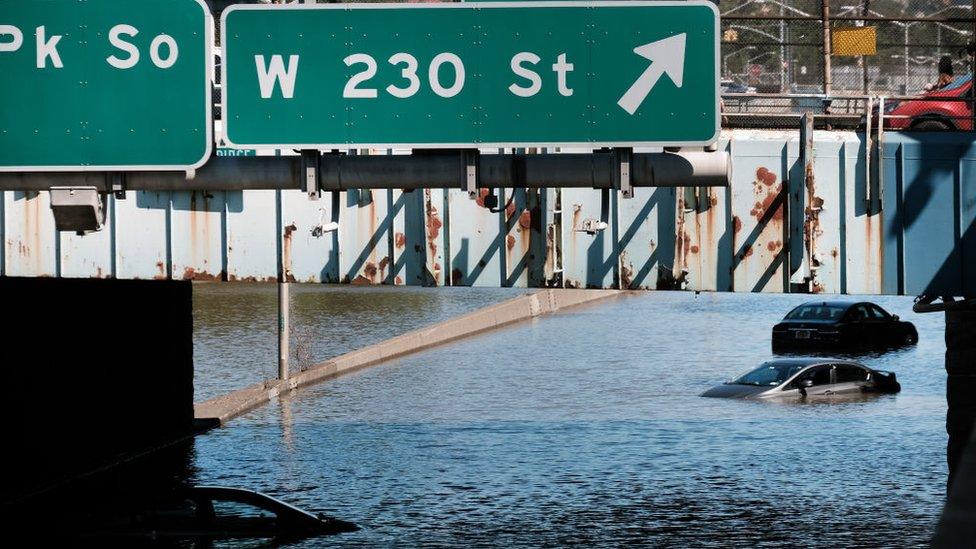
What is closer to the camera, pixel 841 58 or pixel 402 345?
pixel 841 58

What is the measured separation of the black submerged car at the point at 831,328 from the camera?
4797 cm

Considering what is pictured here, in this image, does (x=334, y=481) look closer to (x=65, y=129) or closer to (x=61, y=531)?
(x=61, y=531)

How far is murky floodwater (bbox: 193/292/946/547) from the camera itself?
24125mm

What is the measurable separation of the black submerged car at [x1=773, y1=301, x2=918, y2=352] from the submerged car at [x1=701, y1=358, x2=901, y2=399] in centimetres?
948

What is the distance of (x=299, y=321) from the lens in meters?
59.1

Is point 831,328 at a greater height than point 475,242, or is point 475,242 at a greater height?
point 475,242

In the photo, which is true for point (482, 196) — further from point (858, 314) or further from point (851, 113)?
point (858, 314)

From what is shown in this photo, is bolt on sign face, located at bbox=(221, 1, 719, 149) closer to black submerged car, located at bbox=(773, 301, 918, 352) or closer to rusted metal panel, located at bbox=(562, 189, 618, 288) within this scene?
rusted metal panel, located at bbox=(562, 189, 618, 288)

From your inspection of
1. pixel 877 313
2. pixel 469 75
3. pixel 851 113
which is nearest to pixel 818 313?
pixel 877 313

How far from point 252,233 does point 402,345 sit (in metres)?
33.3

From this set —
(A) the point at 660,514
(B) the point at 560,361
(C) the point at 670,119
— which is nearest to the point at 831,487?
(A) the point at 660,514

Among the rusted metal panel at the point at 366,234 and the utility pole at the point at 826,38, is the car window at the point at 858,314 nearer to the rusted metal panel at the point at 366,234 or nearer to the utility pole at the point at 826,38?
the utility pole at the point at 826,38

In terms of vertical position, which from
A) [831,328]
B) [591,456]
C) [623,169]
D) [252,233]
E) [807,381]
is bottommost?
[591,456]

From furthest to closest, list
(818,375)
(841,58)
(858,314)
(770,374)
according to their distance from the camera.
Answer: (858,314) < (770,374) < (818,375) < (841,58)
